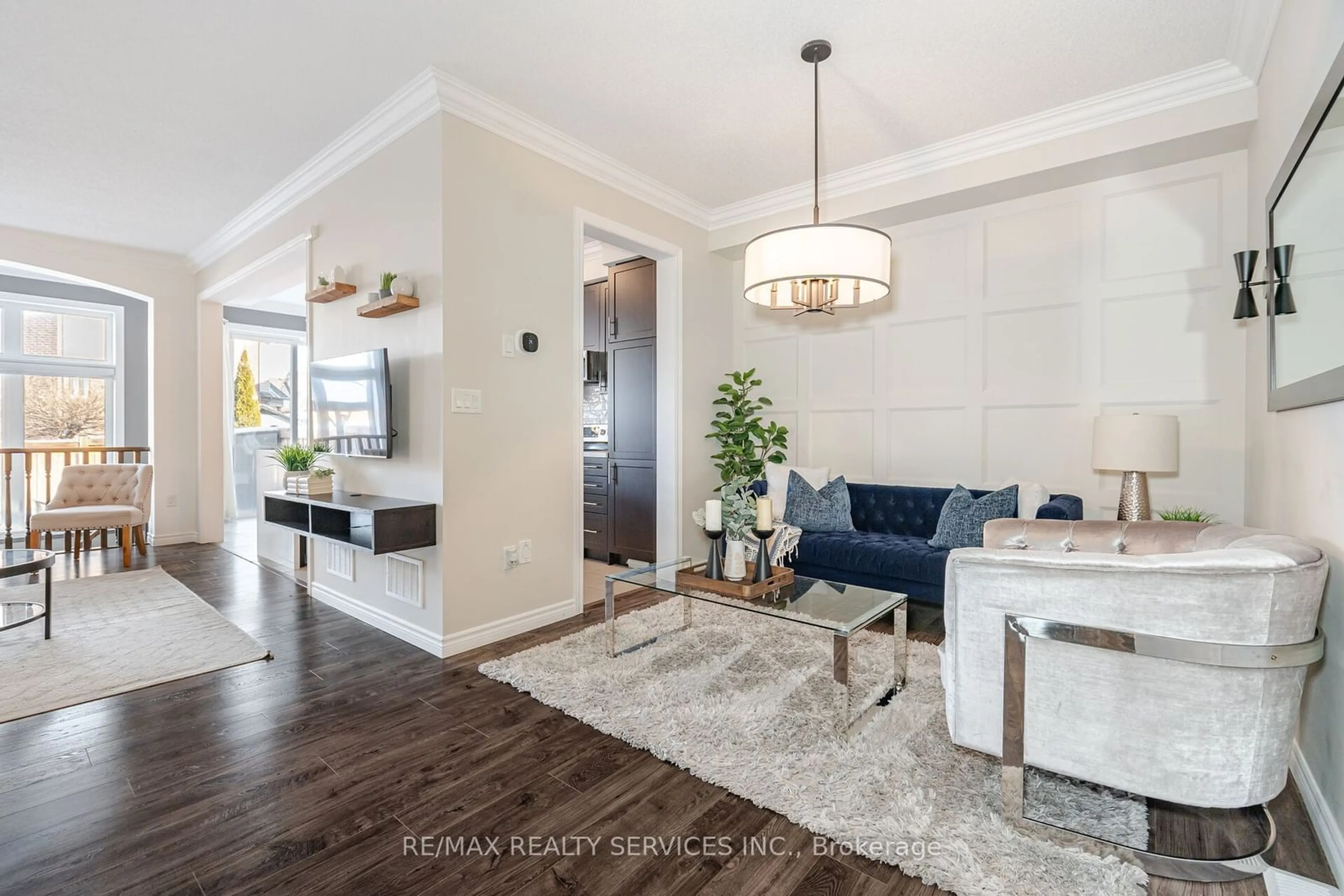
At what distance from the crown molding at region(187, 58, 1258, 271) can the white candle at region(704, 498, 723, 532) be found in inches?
88.1

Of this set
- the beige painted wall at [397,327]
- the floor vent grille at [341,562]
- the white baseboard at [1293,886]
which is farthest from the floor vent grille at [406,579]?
the white baseboard at [1293,886]

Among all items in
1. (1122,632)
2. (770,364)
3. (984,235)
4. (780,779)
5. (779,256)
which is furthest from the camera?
(770,364)

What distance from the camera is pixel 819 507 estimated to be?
13.1ft

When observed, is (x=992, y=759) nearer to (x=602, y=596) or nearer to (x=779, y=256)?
(x=779, y=256)

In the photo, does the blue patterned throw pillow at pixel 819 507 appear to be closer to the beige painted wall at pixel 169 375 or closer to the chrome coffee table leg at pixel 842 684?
the chrome coffee table leg at pixel 842 684

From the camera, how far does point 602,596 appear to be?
161 inches

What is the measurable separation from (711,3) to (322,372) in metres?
2.90

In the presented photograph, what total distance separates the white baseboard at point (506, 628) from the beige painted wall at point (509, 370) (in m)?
0.03

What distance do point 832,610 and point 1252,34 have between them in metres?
2.90

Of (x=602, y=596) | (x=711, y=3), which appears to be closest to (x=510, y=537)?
(x=602, y=596)

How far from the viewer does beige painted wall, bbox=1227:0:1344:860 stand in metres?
1.58

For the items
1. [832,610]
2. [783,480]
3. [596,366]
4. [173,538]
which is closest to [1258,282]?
[832,610]

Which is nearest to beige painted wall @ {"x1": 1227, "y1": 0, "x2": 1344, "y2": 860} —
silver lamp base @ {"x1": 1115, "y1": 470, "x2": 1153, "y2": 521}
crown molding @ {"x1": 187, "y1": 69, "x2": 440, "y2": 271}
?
silver lamp base @ {"x1": 1115, "y1": 470, "x2": 1153, "y2": 521}

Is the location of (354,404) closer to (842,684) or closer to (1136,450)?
(842,684)
